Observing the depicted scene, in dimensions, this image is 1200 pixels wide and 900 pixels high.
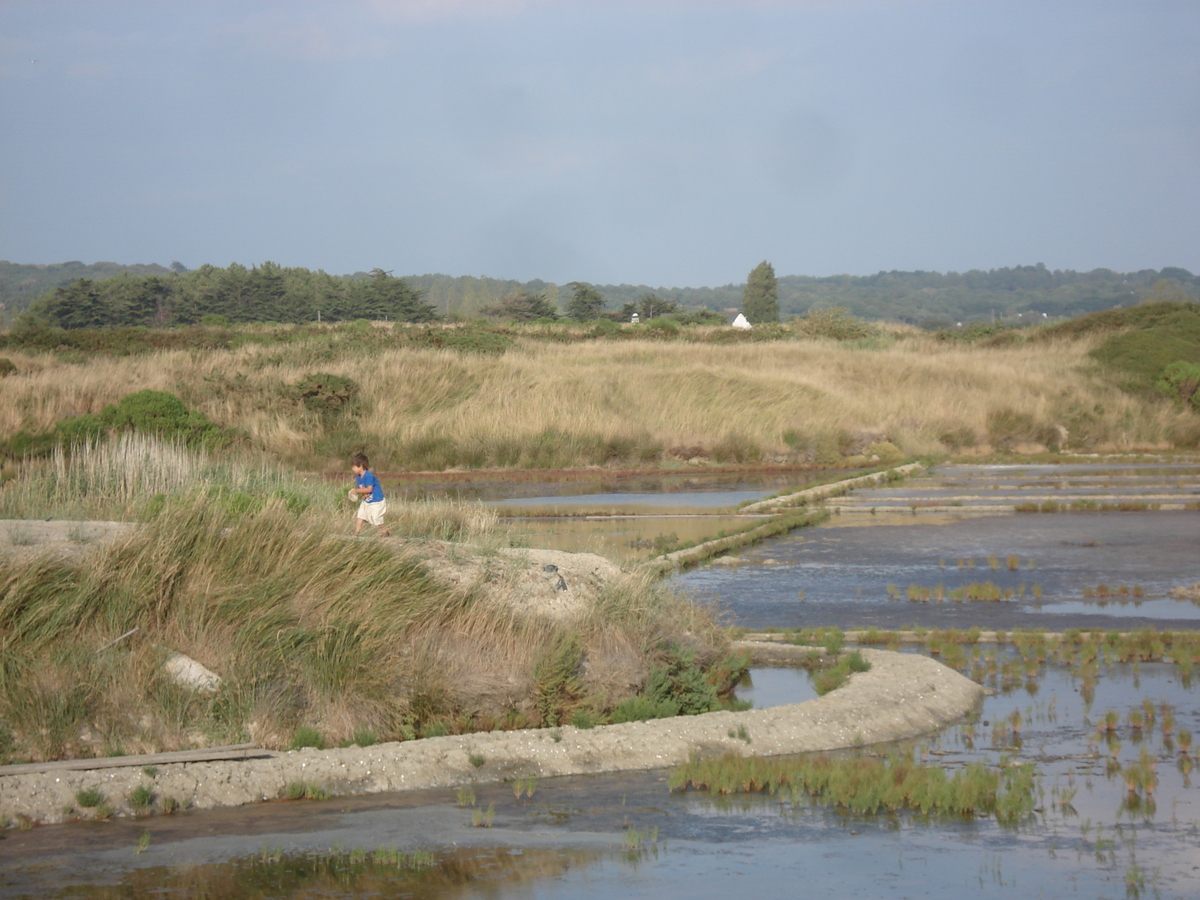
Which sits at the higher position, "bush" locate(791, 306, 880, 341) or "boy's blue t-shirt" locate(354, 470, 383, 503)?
"bush" locate(791, 306, 880, 341)

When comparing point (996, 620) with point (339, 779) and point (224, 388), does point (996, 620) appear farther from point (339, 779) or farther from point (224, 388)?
point (224, 388)

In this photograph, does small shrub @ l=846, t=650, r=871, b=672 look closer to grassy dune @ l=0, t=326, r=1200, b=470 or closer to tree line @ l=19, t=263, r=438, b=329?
grassy dune @ l=0, t=326, r=1200, b=470

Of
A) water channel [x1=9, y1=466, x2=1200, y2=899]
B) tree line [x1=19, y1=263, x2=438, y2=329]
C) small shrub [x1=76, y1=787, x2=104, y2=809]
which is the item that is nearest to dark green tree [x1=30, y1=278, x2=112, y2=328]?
tree line [x1=19, y1=263, x2=438, y2=329]

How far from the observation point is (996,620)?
13.8 metres

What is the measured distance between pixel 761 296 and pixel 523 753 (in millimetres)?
112907

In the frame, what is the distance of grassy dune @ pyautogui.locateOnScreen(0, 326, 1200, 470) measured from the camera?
34844 mm

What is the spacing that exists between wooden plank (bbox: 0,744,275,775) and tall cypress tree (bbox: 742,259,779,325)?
111m

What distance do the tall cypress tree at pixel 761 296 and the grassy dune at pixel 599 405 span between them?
236ft

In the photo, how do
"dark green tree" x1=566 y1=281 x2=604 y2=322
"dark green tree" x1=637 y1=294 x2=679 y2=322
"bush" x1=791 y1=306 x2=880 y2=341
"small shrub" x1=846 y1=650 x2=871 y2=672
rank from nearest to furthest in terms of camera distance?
"small shrub" x1=846 y1=650 x2=871 y2=672 < "bush" x1=791 y1=306 x2=880 y2=341 < "dark green tree" x1=566 y1=281 x2=604 y2=322 < "dark green tree" x1=637 y1=294 x2=679 y2=322

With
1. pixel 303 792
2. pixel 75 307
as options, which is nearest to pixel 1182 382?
pixel 303 792

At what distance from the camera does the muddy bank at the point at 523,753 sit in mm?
7988

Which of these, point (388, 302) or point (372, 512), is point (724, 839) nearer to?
point (372, 512)

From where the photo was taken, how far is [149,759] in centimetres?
840

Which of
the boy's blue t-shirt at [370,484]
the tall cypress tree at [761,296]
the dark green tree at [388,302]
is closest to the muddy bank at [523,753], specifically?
the boy's blue t-shirt at [370,484]
